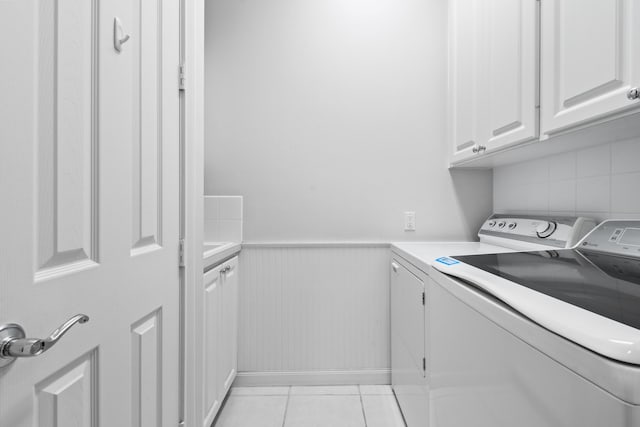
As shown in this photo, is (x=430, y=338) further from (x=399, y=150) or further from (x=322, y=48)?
(x=322, y=48)

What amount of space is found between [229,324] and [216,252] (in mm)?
496

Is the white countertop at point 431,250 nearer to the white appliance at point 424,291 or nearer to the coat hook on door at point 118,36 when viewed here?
the white appliance at point 424,291

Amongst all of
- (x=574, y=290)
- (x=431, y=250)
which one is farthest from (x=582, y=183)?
(x=574, y=290)

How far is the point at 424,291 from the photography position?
1.25 meters

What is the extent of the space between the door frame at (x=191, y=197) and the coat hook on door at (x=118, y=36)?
1.11 ft

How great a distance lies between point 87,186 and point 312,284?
1432 millimetres

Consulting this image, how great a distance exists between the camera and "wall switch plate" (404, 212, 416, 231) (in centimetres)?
192

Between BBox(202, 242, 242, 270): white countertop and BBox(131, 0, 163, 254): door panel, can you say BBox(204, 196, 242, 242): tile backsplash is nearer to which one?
BBox(202, 242, 242, 270): white countertop

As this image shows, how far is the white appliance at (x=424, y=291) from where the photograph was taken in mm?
1192

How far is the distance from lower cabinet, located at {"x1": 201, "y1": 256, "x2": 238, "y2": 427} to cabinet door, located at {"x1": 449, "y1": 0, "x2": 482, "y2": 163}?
4.76 ft

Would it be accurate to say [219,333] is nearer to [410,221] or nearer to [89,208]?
[89,208]

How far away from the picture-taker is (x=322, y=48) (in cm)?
191

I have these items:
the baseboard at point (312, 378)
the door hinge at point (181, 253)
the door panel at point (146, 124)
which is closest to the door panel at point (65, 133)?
the door panel at point (146, 124)

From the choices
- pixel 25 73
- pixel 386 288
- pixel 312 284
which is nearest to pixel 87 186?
pixel 25 73
